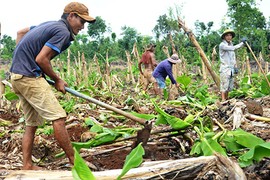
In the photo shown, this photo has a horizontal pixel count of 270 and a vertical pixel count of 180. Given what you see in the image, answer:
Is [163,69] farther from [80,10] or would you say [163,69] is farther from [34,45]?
[34,45]

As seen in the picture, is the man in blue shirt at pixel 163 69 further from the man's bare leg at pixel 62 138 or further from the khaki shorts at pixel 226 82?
the man's bare leg at pixel 62 138

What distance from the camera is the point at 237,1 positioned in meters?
25.7

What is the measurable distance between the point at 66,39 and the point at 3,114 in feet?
11.8

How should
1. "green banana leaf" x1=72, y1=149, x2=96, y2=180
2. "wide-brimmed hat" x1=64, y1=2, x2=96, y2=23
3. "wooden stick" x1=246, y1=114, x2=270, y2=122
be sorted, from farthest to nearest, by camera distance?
"wooden stick" x1=246, y1=114, x2=270, y2=122, "wide-brimmed hat" x1=64, y1=2, x2=96, y2=23, "green banana leaf" x1=72, y1=149, x2=96, y2=180

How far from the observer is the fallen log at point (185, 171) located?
2371 mm

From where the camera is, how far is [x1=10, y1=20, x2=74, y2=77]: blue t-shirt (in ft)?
10.6

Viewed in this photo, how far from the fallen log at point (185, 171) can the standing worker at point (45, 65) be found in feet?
2.62

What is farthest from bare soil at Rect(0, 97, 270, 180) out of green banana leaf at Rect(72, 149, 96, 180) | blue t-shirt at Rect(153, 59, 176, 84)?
blue t-shirt at Rect(153, 59, 176, 84)

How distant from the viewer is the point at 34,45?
130 inches

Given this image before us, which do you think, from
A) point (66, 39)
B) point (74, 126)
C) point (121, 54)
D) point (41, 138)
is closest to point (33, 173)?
point (66, 39)

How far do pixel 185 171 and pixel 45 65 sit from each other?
1.42m

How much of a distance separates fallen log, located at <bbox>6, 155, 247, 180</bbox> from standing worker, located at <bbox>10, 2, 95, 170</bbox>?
80 centimetres

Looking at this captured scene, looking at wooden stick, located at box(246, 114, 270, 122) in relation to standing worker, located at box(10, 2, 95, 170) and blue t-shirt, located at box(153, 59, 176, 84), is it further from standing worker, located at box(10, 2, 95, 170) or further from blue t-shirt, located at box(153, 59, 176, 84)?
blue t-shirt, located at box(153, 59, 176, 84)

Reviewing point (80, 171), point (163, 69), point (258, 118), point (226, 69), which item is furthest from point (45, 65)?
point (163, 69)
